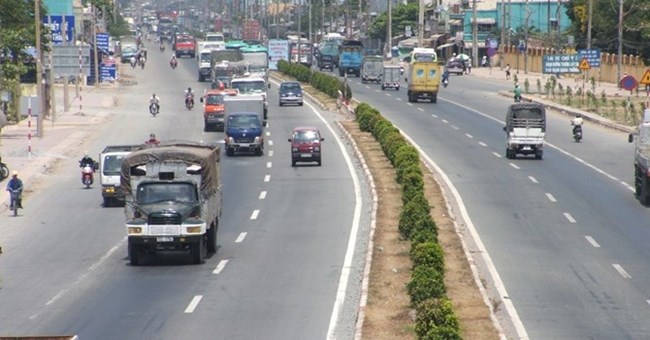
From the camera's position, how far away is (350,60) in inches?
5340

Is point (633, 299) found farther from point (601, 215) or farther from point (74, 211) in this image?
point (74, 211)

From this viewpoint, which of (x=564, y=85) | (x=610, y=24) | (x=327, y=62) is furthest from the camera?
(x=327, y=62)

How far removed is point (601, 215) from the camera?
4575 cm

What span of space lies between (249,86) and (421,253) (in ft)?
199

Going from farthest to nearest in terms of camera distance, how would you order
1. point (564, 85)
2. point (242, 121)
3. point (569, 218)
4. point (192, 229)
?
point (564, 85)
point (242, 121)
point (569, 218)
point (192, 229)

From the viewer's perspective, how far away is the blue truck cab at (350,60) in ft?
443

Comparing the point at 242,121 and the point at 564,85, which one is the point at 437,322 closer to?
the point at 242,121

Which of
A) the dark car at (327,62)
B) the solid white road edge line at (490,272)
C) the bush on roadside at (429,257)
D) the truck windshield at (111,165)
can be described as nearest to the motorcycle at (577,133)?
the solid white road edge line at (490,272)

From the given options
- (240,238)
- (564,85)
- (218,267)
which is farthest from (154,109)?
(218,267)

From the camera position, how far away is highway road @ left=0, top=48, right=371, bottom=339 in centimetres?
2809

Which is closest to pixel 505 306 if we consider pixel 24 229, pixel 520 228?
pixel 520 228

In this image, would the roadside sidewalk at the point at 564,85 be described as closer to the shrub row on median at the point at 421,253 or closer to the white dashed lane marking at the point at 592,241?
the shrub row on median at the point at 421,253

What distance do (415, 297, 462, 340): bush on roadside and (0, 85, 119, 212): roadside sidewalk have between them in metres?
28.3

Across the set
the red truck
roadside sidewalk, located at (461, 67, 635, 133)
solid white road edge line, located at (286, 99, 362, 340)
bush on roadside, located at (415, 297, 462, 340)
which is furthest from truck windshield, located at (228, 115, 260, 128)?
the red truck
